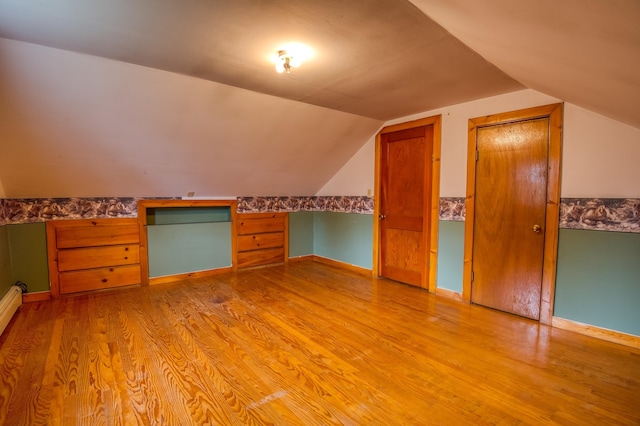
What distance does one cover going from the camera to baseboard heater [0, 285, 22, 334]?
2.67m

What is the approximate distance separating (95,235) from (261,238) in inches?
84.0

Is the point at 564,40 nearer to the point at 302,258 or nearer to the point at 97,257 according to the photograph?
the point at 97,257

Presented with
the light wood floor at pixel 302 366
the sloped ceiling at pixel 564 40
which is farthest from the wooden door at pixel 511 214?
the sloped ceiling at pixel 564 40

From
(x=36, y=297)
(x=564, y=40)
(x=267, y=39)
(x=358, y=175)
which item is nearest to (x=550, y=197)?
(x=564, y=40)

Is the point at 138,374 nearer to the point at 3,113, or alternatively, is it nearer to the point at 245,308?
the point at 245,308

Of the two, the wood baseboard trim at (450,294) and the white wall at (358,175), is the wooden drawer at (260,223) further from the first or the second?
the wood baseboard trim at (450,294)

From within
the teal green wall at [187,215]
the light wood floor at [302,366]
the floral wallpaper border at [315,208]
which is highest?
the floral wallpaper border at [315,208]

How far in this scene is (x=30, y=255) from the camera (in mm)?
3303

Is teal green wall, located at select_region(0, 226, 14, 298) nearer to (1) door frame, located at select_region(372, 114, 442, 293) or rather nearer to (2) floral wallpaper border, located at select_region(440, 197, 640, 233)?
(1) door frame, located at select_region(372, 114, 442, 293)

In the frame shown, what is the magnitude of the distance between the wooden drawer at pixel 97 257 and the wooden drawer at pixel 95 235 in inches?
2.3

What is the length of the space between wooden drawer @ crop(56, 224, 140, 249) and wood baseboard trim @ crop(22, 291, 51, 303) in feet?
1.70

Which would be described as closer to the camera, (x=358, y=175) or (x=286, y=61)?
(x=286, y=61)

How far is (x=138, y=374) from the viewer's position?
2.01 meters

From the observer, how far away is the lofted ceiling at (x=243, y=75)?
148 cm
